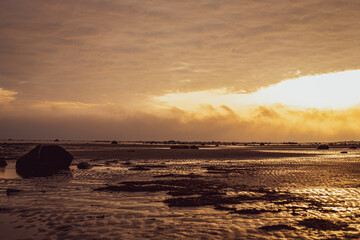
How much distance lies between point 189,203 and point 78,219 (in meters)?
4.63

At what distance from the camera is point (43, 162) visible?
26.4 m

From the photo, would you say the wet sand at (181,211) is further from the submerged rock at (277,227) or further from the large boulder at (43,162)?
the large boulder at (43,162)

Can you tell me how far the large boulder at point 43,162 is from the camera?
1013 inches

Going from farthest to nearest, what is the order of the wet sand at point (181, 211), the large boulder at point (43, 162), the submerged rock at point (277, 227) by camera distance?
1. the large boulder at point (43, 162)
2. the submerged rock at point (277, 227)
3. the wet sand at point (181, 211)

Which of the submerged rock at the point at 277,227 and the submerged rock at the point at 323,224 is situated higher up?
the submerged rock at the point at 323,224

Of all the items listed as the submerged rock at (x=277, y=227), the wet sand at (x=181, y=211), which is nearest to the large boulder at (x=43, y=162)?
the wet sand at (x=181, y=211)

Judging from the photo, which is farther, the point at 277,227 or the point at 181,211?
the point at 181,211

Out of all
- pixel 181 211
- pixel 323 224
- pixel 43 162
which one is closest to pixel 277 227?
pixel 323 224

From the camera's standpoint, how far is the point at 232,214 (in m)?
11.2

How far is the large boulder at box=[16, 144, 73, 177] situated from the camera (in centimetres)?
2572

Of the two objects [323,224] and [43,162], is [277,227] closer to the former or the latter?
[323,224]

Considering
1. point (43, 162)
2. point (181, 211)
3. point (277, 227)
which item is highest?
point (43, 162)

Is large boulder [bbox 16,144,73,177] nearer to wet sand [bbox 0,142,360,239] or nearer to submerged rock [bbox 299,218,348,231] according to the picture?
wet sand [bbox 0,142,360,239]

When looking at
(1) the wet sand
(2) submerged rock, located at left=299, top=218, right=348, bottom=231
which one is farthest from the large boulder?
(2) submerged rock, located at left=299, top=218, right=348, bottom=231
